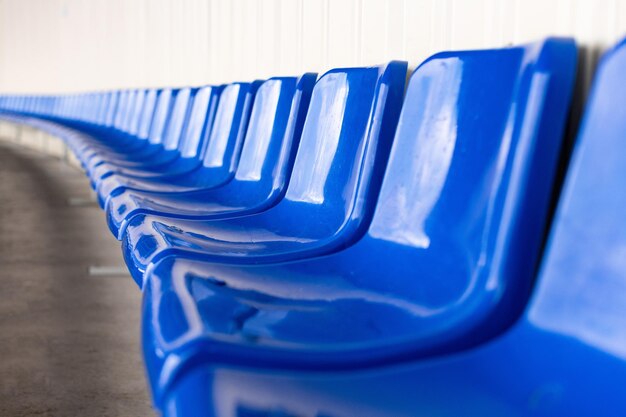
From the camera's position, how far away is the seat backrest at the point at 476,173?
3.12ft

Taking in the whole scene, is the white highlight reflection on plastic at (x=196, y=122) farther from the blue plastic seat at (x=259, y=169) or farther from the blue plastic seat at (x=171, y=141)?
the blue plastic seat at (x=259, y=169)

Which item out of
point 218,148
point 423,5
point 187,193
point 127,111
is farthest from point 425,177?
point 127,111

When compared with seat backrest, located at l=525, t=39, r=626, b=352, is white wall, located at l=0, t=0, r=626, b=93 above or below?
above

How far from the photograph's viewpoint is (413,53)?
70.2 inches

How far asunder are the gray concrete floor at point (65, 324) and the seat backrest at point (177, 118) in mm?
537

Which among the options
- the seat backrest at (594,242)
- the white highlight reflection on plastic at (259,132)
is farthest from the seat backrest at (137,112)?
the seat backrest at (594,242)

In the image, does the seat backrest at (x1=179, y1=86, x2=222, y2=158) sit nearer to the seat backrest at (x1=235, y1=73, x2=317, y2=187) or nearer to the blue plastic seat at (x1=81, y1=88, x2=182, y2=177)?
the blue plastic seat at (x1=81, y1=88, x2=182, y2=177)

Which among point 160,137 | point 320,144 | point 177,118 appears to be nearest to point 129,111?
point 160,137

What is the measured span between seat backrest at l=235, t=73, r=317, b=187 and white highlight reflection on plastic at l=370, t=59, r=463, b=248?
0.66 meters

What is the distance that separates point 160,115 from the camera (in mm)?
4004

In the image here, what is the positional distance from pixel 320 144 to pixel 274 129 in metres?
0.47

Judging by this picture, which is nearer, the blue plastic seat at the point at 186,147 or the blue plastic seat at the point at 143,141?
the blue plastic seat at the point at 186,147

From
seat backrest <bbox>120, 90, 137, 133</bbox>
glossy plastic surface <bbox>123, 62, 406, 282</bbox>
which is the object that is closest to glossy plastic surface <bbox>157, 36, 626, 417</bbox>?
glossy plastic surface <bbox>123, 62, 406, 282</bbox>

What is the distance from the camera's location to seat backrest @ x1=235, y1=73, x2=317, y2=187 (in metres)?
1.97
